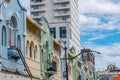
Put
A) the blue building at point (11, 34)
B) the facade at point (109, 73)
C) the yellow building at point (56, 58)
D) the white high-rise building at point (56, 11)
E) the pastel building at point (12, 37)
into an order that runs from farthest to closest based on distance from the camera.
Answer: the white high-rise building at point (56, 11), the facade at point (109, 73), the yellow building at point (56, 58), the blue building at point (11, 34), the pastel building at point (12, 37)

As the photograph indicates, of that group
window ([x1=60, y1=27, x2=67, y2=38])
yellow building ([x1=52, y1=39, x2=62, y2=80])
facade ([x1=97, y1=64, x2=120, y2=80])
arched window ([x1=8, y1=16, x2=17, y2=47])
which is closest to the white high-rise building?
window ([x1=60, y1=27, x2=67, y2=38])

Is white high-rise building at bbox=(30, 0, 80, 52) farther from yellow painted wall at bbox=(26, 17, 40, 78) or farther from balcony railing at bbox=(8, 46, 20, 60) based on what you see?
balcony railing at bbox=(8, 46, 20, 60)

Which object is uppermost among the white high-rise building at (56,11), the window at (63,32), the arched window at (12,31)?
the white high-rise building at (56,11)

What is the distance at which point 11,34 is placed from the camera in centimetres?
3356

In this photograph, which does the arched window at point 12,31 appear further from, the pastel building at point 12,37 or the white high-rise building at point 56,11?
the white high-rise building at point 56,11

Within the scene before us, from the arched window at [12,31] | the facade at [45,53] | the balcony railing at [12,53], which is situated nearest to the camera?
the balcony railing at [12,53]

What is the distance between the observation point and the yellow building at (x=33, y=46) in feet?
125

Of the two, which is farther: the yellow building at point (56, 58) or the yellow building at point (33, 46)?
the yellow building at point (56, 58)

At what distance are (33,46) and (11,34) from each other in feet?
24.0

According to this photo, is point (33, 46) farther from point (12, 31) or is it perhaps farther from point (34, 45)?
point (12, 31)

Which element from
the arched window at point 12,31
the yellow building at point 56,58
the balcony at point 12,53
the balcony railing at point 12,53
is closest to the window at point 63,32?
the yellow building at point 56,58

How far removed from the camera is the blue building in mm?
31109

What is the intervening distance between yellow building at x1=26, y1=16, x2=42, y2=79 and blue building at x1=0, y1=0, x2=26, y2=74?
2.48 metres

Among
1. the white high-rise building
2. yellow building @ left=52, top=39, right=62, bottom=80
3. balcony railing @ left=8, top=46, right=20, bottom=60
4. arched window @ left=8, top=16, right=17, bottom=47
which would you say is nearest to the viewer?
balcony railing @ left=8, top=46, right=20, bottom=60
